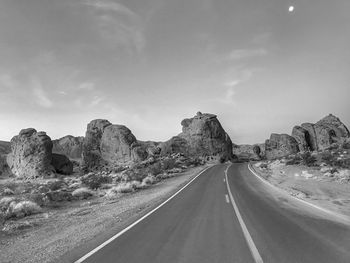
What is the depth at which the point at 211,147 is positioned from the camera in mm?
81875

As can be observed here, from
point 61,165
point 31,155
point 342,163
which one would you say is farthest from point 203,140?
point 342,163

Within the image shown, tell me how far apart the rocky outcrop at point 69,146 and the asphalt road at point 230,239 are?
5047 inches

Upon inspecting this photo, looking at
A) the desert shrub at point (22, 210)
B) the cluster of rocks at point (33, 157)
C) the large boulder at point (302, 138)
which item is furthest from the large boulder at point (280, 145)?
the desert shrub at point (22, 210)

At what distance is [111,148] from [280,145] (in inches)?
1931

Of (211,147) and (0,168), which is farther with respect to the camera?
(211,147)

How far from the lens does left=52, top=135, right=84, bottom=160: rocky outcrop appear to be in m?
134

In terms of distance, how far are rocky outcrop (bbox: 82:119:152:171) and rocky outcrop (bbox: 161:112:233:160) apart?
12454 millimetres

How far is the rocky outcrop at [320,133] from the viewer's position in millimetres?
81700

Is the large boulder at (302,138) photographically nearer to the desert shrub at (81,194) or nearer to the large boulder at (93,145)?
the large boulder at (93,145)

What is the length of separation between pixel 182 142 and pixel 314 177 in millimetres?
57226

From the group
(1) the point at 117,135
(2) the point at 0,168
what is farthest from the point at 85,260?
(2) the point at 0,168

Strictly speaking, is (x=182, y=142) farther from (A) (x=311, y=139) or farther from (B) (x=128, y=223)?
(B) (x=128, y=223)

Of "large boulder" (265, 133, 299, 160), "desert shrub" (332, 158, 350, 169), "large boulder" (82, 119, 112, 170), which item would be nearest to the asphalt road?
"desert shrub" (332, 158, 350, 169)

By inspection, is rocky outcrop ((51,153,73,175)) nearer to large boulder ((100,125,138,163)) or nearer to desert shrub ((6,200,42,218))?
large boulder ((100,125,138,163))
